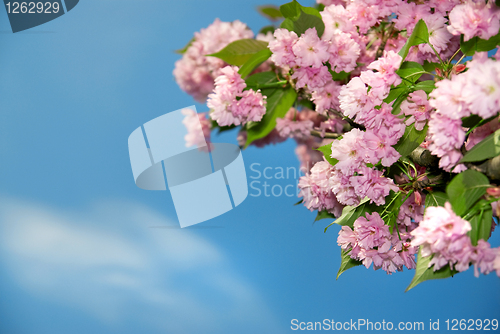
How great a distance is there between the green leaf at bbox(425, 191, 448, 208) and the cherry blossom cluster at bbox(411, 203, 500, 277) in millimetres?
120

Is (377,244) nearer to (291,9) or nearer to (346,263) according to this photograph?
(346,263)

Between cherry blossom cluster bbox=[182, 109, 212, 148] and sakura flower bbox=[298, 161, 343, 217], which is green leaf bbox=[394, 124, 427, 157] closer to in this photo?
sakura flower bbox=[298, 161, 343, 217]

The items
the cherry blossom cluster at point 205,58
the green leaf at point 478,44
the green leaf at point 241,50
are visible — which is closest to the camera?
the green leaf at point 478,44

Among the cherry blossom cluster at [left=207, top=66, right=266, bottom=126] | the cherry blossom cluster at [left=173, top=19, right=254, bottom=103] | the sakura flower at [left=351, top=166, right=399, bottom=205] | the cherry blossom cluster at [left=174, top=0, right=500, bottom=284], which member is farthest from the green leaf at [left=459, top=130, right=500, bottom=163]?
the cherry blossom cluster at [left=173, top=19, right=254, bottom=103]

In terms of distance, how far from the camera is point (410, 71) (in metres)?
0.48

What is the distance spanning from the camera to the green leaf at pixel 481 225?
0.39 m

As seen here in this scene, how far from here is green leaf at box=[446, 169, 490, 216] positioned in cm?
39

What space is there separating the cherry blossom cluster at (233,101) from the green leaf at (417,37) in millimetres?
273

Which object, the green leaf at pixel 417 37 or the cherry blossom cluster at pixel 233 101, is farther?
the cherry blossom cluster at pixel 233 101

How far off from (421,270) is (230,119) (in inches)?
15.5

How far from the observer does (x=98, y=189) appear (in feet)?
4.03

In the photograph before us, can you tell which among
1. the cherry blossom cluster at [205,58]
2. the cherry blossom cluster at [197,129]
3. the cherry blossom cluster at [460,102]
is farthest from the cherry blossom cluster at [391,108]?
the cherry blossom cluster at [197,129]

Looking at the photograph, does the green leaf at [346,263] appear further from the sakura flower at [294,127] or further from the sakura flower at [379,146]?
the sakura flower at [294,127]

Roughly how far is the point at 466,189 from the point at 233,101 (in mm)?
398
